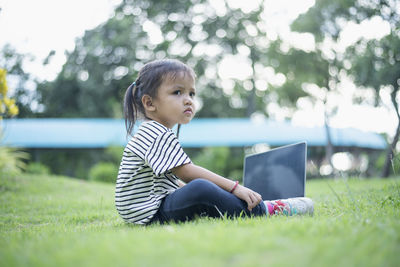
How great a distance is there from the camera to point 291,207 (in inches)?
94.2

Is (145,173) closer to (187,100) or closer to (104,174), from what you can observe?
(187,100)

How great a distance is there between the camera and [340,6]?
11.2 metres

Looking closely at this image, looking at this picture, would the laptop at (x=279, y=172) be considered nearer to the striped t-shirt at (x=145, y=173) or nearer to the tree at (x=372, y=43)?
the striped t-shirt at (x=145, y=173)

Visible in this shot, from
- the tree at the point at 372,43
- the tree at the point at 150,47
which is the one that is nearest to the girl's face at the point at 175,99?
the tree at the point at 372,43

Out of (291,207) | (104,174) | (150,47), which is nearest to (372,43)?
(291,207)

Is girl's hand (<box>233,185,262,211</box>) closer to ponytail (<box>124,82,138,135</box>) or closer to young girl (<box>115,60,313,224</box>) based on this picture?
young girl (<box>115,60,313,224</box>)

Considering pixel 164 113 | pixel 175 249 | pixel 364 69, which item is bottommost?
pixel 175 249

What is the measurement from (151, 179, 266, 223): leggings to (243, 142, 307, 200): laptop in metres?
0.52

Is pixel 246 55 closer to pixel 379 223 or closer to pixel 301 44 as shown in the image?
pixel 301 44

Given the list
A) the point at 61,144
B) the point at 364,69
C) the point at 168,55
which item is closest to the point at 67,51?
the point at 168,55

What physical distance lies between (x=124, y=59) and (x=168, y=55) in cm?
333

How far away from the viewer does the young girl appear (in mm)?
2168

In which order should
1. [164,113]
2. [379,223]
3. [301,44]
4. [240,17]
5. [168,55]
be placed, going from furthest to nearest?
1. [240,17]
2. [168,55]
3. [301,44]
4. [164,113]
5. [379,223]

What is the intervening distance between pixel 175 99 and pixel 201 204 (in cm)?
82
